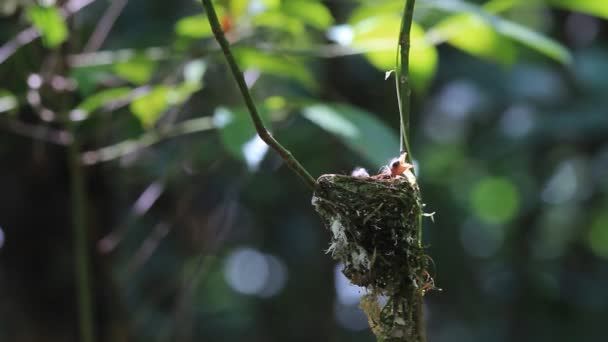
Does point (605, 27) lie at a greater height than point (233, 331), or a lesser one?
greater

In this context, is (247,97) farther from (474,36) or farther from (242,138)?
(474,36)

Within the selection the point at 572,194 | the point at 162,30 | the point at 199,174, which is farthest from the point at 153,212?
the point at 572,194

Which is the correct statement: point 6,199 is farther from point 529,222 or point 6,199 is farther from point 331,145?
point 529,222

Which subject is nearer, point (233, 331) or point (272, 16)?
point (272, 16)

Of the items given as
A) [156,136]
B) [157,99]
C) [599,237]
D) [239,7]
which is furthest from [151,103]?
[599,237]

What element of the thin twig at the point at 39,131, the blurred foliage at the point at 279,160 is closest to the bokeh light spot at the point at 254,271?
the blurred foliage at the point at 279,160

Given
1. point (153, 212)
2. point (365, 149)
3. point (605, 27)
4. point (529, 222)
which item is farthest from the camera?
point (529, 222)
